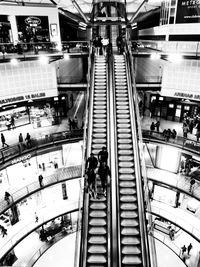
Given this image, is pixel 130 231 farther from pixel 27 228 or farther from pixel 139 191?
pixel 27 228

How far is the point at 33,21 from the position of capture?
18.0 meters

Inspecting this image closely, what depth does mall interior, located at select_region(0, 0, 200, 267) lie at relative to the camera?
8.85 meters

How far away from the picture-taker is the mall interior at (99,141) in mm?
8852

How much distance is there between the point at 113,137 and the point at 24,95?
965cm

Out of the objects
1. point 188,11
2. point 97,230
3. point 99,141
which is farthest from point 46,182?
point 188,11

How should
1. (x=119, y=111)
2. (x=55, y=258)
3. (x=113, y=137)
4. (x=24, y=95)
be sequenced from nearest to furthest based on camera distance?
1. (x=113, y=137)
2. (x=119, y=111)
3. (x=55, y=258)
4. (x=24, y=95)

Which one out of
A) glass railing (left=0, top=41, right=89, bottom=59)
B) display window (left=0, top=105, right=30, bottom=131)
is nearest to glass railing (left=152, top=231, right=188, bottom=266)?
display window (left=0, top=105, right=30, bottom=131)

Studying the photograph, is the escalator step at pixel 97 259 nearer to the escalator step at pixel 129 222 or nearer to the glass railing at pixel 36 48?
the escalator step at pixel 129 222

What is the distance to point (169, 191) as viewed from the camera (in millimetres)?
19109

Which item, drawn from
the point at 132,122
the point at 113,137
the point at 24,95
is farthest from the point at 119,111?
the point at 24,95

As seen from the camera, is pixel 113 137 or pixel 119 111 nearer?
pixel 113 137

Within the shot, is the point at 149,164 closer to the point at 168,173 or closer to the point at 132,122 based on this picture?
the point at 168,173

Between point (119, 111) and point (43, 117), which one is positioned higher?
point (119, 111)

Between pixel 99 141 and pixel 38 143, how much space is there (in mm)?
6818
